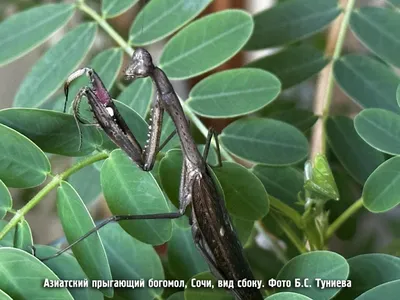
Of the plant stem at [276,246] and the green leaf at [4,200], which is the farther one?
the plant stem at [276,246]

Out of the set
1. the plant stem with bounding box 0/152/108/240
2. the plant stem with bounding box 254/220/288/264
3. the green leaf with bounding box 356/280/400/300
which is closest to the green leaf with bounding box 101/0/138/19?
the plant stem with bounding box 0/152/108/240

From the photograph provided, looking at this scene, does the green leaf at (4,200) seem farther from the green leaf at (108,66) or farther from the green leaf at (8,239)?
the green leaf at (108,66)

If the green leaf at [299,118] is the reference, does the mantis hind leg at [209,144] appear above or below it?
above

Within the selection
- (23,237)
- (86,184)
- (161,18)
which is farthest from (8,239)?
(161,18)

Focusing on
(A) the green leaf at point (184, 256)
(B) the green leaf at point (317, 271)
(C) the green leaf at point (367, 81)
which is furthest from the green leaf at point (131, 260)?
(C) the green leaf at point (367, 81)

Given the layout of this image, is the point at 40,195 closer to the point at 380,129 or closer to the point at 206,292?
the point at 206,292

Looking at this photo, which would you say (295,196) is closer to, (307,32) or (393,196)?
(393,196)
